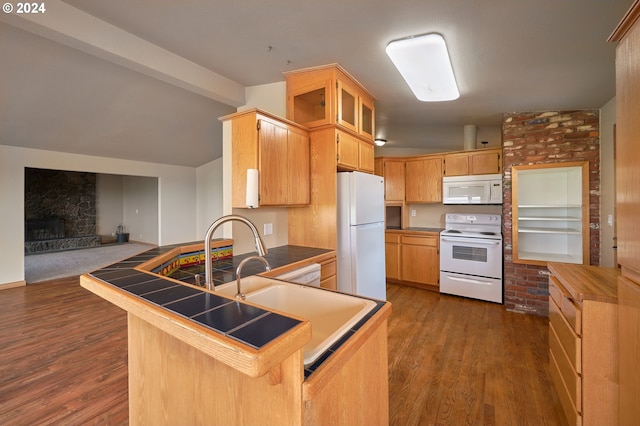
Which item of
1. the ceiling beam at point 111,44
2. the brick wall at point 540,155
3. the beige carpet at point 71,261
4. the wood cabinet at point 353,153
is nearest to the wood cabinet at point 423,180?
the brick wall at point 540,155

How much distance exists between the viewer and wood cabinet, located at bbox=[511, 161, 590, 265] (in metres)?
3.15

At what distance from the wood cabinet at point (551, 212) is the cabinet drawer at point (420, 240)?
98cm

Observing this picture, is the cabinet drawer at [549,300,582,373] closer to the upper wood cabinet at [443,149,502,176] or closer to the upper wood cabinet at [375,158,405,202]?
the upper wood cabinet at [443,149,502,176]

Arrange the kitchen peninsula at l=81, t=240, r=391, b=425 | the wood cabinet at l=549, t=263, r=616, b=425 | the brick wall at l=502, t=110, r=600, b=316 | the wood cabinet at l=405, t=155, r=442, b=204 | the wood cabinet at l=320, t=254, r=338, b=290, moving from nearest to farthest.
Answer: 1. the kitchen peninsula at l=81, t=240, r=391, b=425
2. the wood cabinet at l=549, t=263, r=616, b=425
3. the wood cabinet at l=320, t=254, r=338, b=290
4. the brick wall at l=502, t=110, r=600, b=316
5. the wood cabinet at l=405, t=155, r=442, b=204

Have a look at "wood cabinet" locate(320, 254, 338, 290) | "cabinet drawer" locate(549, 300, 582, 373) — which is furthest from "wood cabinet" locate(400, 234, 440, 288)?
"cabinet drawer" locate(549, 300, 582, 373)

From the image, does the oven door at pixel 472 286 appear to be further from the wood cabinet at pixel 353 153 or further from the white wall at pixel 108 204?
the white wall at pixel 108 204

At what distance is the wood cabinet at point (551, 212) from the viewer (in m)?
3.15

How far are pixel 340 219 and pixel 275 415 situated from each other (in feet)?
6.74

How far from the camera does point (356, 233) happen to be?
267cm

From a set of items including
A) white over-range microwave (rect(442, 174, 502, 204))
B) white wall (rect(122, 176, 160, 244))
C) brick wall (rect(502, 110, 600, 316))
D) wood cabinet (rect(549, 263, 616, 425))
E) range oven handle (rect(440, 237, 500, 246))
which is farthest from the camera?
white wall (rect(122, 176, 160, 244))

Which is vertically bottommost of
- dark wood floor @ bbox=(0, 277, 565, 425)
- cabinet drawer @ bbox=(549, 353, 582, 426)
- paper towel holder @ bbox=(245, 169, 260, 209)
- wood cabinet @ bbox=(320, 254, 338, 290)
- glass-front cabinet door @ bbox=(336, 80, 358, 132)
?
dark wood floor @ bbox=(0, 277, 565, 425)

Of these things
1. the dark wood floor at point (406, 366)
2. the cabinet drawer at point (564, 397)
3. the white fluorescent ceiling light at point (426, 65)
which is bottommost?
the dark wood floor at point (406, 366)

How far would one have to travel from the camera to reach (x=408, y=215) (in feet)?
15.8

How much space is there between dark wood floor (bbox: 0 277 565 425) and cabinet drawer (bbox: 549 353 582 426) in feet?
0.31
